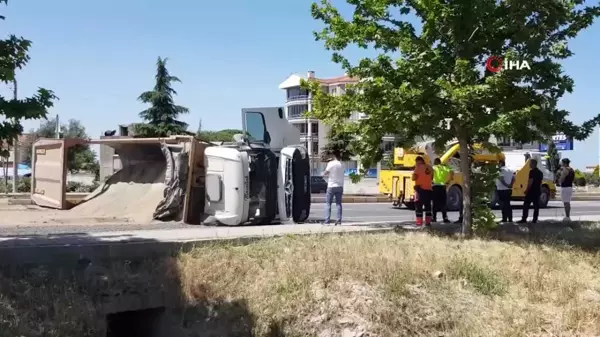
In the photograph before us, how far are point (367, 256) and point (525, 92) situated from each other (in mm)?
4280

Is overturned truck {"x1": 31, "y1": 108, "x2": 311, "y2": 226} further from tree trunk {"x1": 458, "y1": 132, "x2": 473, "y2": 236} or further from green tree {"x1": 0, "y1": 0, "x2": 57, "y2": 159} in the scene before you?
green tree {"x1": 0, "y1": 0, "x2": 57, "y2": 159}

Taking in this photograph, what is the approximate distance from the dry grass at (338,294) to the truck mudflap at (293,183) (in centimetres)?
393

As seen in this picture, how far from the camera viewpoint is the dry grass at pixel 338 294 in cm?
757

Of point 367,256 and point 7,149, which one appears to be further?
point 367,256

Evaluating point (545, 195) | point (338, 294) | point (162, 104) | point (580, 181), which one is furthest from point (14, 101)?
point (580, 181)

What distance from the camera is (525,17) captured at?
1080cm

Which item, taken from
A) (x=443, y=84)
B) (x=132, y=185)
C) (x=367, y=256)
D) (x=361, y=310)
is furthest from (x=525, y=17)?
(x=132, y=185)

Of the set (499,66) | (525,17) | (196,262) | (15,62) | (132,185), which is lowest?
(196,262)

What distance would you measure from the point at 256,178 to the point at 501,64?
500 centimetres

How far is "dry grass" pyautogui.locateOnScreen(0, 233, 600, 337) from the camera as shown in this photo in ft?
24.8

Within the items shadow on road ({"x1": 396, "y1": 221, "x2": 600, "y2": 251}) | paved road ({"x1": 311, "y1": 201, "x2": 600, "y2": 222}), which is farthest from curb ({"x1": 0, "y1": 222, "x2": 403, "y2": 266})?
paved road ({"x1": 311, "y1": 201, "x2": 600, "y2": 222})

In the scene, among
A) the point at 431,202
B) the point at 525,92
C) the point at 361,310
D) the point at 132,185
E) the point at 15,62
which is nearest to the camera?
the point at 15,62

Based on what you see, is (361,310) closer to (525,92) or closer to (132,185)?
(525,92)

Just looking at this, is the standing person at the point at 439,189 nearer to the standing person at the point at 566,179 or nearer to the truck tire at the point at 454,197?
the standing person at the point at 566,179
